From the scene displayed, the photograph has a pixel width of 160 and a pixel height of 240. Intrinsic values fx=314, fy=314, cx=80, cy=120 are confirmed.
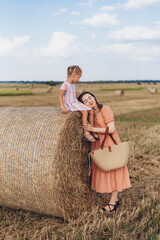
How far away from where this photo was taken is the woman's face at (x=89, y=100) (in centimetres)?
464

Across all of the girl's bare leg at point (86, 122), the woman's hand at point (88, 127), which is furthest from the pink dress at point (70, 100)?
the woman's hand at point (88, 127)

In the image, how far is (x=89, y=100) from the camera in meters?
4.64

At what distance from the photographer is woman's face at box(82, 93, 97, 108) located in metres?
4.64

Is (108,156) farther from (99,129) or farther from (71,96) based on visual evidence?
(71,96)

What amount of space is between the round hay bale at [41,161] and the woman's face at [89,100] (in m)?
0.22

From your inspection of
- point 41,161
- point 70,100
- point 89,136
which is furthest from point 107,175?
point 70,100

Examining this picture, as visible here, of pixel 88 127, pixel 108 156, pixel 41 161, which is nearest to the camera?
pixel 41 161

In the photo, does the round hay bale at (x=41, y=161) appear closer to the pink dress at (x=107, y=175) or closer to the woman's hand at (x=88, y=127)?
the woman's hand at (x=88, y=127)

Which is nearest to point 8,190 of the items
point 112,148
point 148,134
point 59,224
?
point 59,224

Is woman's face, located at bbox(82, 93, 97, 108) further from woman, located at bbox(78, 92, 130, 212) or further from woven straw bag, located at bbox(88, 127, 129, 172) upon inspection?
woven straw bag, located at bbox(88, 127, 129, 172)

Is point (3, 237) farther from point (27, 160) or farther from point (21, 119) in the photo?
point (21, 119)

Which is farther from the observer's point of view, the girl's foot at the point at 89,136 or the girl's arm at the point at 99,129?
the girl's foot at the point at 89,136

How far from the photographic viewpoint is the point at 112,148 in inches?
181

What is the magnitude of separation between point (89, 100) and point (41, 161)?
1.15 metres
